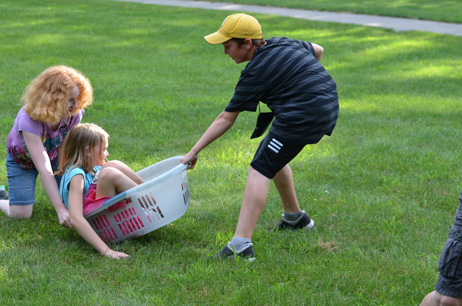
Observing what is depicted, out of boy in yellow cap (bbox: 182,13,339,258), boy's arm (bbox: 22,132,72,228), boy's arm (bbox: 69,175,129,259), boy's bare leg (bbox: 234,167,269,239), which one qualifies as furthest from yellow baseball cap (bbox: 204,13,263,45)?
boy's arm (bbox: 22,132,72,228)

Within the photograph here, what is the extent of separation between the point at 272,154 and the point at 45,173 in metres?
1.39

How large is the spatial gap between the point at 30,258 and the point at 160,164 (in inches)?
44.3

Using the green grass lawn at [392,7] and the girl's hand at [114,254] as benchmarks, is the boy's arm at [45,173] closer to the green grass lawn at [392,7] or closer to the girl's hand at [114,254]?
the girl's hand at [114,254]

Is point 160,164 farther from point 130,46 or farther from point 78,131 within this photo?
point 130,46

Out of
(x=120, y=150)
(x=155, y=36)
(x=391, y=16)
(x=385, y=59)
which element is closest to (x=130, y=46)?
(x=155, y=36)

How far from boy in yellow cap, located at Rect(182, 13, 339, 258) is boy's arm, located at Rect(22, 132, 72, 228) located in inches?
34.3

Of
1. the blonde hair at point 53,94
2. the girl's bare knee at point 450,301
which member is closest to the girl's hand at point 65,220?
the blonde hair at point 53,94

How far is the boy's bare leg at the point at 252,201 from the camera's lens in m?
3.56

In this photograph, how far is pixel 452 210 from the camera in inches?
173

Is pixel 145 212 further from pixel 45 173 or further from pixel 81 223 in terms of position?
pixel 45 173

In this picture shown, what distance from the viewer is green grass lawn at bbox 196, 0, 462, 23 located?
15024 millimetres

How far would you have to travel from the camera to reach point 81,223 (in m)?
3.63

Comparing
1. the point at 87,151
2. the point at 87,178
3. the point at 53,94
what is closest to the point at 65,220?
the point at 87,178

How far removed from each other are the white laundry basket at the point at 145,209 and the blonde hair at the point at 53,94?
2.24ft
